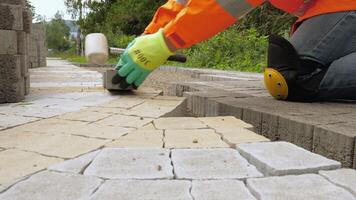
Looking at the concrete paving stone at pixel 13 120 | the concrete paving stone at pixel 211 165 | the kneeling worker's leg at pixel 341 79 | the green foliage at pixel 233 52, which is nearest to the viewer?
the concrete paving stone at pixel 211 165

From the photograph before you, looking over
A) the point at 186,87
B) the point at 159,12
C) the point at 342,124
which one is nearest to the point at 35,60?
the point at 186,87

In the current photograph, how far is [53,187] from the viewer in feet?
3.59

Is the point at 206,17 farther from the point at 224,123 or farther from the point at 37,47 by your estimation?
the point at 37,47

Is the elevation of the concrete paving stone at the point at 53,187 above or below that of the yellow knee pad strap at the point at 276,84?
below

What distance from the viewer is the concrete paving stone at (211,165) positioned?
119 centimetres

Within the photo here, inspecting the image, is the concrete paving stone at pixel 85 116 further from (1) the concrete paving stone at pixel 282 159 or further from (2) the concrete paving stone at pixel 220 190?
(2) the concrete paving stone at pixel 220 190

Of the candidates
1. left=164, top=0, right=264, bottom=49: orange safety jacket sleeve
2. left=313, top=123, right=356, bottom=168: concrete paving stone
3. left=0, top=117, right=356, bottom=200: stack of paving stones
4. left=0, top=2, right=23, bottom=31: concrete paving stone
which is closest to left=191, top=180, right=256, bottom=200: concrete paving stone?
left=0, top=117, right=356, bottom=200: stack of paving stones

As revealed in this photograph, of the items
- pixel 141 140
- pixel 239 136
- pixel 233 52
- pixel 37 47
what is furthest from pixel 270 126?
pixel 37 47

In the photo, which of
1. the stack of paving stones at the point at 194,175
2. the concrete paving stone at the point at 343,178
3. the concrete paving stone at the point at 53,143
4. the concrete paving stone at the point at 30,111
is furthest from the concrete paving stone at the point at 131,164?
the concrete paving stone at the point at 30,111

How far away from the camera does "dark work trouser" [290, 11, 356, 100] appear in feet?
7.61

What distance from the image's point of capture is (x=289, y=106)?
219 cm

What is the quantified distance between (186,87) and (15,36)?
1.51 meters

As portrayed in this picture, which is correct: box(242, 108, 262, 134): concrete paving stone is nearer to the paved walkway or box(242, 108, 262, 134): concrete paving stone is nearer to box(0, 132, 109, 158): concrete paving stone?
the paved walkway

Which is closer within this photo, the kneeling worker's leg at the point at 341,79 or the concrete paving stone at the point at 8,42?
the kneeling worker's leg at the point at 341,79
